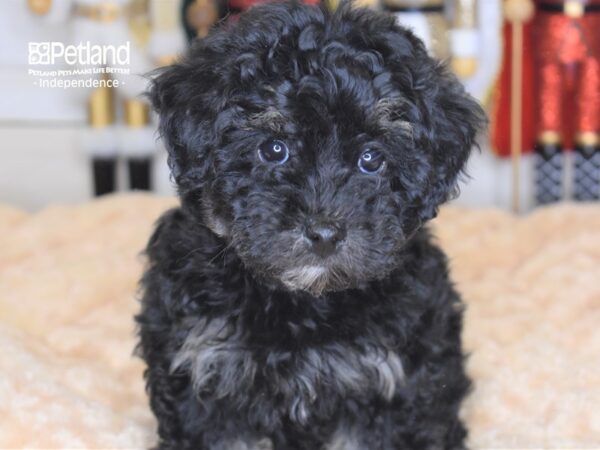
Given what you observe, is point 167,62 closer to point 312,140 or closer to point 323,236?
point 312,140

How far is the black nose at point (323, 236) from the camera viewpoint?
7.68 feet

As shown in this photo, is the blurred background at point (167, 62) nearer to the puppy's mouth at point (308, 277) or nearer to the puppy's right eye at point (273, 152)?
the puppy's right eye at point (273, 152)

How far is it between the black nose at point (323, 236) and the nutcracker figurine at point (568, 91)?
11.1 ft

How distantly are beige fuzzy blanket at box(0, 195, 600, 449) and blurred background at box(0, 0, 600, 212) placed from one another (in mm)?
647

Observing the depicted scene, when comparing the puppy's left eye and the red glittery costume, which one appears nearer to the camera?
the puppy's left eye

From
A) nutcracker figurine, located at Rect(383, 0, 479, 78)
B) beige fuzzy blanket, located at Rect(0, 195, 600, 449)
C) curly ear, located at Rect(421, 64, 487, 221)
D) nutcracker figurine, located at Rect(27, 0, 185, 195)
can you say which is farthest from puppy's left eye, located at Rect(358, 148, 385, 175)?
nutcracker figurine, located at Rect(383, 0, 479, 78)

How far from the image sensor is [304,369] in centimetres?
264

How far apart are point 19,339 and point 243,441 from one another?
126 cm

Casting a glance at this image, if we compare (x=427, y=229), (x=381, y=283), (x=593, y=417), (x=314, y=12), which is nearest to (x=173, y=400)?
(x=381, y=283)

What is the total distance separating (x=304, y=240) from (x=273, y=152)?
267mm

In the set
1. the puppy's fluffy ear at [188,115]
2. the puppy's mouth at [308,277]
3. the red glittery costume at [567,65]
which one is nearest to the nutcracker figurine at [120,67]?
the puppy's fluffy ear at [188,115]

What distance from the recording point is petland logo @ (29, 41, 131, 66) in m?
4.38

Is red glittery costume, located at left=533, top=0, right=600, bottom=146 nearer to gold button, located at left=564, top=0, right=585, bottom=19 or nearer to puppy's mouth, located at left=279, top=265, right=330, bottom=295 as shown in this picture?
gold button, located at left=564, top=0, right=585, bottom=19

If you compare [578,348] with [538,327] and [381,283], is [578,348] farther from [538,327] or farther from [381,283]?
[381,283]
